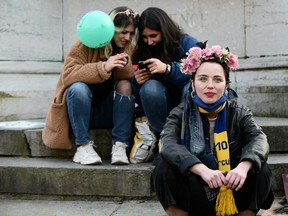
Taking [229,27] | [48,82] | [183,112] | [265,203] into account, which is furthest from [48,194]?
[229,27]

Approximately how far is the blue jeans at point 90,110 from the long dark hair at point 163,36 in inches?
14.5

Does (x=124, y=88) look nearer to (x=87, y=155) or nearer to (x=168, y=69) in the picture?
(x=168, y=69)

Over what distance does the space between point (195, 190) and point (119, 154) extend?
3.51 feet

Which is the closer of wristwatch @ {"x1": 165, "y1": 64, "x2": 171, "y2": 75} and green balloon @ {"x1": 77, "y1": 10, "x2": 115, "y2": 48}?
green balloon @ {"x1": 77, "y1": 10, "x2": 115, "y2": 48}

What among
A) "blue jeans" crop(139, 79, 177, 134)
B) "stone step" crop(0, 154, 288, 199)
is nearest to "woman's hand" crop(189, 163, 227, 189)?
"stone step" crop(0, 154, 288, 199)

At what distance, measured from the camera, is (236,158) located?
8.66ft

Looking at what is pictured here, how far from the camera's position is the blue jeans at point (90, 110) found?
11.1 feet

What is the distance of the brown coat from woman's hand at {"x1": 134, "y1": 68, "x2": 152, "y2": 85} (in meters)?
0.14

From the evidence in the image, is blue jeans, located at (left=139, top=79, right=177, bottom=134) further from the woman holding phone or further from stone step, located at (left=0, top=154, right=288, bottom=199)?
stone step, located at (left=0, top=154, right=288, bottom=199)

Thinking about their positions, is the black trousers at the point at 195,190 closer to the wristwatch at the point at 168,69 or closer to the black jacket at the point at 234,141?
the black jacket at the point at 234,141

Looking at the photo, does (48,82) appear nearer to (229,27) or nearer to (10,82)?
(10,82)

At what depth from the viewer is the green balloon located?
326 centimetres

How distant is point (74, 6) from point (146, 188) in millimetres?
2726

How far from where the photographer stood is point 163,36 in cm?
351
